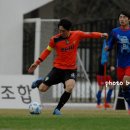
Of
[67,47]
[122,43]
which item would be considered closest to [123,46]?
[122,43]

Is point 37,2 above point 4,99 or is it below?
above

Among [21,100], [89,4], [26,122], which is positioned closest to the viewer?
[26,122]

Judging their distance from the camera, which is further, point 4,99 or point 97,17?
point 97,17

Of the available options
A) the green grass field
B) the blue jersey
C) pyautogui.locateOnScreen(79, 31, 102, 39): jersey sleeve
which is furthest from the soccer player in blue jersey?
the green grass field

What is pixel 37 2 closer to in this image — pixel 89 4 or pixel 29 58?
pixel 29 58

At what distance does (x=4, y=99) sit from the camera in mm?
25250

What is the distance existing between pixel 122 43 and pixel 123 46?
73 millimetres

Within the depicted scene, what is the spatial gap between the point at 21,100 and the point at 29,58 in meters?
6.82

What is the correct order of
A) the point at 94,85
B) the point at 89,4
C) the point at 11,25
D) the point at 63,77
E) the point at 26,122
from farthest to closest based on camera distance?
the point at 89,4 → the point at 94,85 → the point at 11,25 → the point at 63,77 → the point at 26,122

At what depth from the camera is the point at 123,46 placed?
1970 centimetres

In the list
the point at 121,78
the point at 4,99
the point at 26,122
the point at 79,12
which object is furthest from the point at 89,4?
the point at 26,122

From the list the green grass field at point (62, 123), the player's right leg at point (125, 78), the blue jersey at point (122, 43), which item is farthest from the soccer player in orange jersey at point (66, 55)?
the green grass field at point (62, 123)

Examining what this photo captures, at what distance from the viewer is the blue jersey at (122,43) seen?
19.7 m

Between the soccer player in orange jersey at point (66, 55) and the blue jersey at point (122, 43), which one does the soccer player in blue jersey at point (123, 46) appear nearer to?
the blue jersey at point (122, 43)
